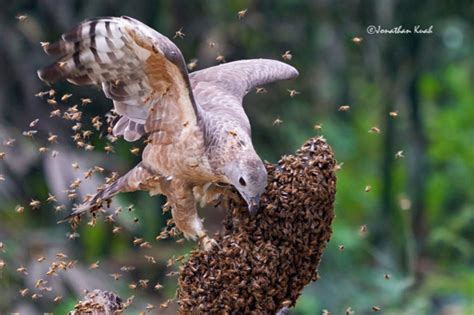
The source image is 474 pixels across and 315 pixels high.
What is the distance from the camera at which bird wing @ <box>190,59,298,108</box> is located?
7195 millimetres

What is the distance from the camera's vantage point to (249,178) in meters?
5.94

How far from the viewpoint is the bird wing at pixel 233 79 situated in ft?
23.6

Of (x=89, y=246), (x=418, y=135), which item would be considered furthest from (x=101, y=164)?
(x=418, y=135)

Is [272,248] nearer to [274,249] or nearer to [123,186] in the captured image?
[274,249]

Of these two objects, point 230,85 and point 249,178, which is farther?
point 230,85

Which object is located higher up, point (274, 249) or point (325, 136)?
point (325, 136)

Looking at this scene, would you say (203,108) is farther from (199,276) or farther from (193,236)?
(199,276)

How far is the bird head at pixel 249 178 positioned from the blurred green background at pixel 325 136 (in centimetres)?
499
